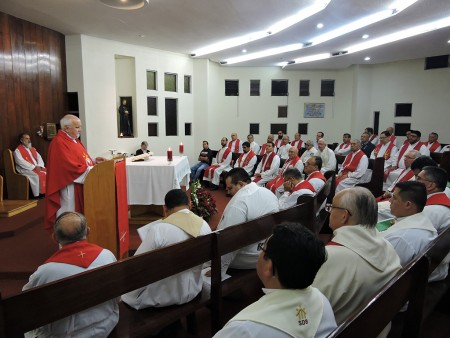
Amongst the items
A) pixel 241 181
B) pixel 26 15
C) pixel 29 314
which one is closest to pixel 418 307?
pixel 241 181

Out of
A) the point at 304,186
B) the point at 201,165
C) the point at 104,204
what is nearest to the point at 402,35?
the point at 201,165

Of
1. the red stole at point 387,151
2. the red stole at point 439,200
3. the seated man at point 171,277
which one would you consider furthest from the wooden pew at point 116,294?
the red stole at point 387,151

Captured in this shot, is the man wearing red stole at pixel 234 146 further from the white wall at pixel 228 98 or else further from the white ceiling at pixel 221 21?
the white ceiling at pixel 221 21

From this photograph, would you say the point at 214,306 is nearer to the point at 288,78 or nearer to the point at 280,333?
the point at 280,333

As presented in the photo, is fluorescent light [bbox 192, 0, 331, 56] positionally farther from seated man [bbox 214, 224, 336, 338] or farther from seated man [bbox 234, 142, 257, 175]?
seated man [bbox 214, 224, 336, 338]

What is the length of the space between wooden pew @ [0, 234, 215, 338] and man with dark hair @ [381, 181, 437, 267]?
113 centimetres

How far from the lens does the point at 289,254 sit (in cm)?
113

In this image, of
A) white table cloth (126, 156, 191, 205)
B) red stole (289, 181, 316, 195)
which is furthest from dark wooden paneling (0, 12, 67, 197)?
red stole (289, 181, 316, 195)

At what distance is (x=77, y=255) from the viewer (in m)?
1.87

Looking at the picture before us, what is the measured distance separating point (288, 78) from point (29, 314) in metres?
12.8

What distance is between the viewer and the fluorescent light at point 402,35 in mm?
7246

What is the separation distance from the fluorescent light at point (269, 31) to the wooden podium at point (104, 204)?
4.87 m

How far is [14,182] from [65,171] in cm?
401

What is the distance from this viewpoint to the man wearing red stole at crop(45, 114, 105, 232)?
3.44 meters
